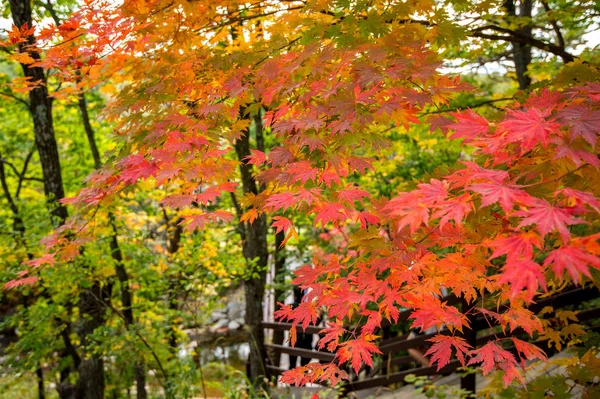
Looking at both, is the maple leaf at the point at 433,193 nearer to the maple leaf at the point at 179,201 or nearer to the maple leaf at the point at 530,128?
the maple leaf at the point at 530,128

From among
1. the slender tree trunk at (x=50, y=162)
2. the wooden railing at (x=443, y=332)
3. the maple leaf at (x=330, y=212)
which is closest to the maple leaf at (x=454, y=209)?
the maple leaf at (x=330, y=212)

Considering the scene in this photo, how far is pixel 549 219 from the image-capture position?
146cm

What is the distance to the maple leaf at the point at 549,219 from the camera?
55.6 inches

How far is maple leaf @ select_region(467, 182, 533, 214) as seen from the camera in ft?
4.98

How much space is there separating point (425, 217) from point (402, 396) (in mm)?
4694

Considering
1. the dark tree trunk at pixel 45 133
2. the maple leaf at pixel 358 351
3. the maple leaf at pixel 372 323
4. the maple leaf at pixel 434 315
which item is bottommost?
the maple leaf at pixel 358 351

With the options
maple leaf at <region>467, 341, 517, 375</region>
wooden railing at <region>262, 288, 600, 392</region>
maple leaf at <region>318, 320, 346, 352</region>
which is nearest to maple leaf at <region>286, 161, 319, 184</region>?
maple leaf at <region>318, 320, 346, 352</region>

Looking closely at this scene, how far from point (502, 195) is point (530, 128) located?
336mm

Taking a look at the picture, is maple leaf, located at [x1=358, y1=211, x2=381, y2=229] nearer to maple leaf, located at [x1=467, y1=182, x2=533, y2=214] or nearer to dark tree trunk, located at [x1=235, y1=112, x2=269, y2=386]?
maple leaf, located at [x1=467, y1=182, x2=533, y2=214]

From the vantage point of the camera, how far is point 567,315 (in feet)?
11.3

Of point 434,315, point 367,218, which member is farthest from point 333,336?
point 367,218

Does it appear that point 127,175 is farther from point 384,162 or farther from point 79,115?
point 79,115

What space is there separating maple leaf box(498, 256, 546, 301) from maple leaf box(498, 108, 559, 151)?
19.0 inches

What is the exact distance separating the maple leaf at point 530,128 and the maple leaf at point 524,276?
0.48 meters
